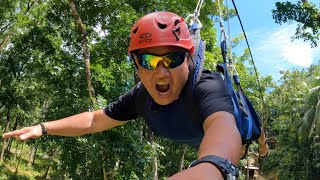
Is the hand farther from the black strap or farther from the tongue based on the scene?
the black strap

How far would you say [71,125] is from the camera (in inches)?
124

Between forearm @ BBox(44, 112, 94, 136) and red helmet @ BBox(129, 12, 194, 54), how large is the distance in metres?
1.04

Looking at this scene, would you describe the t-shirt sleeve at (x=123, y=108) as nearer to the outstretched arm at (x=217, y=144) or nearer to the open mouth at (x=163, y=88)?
the open mouth at (x=163, y=88)

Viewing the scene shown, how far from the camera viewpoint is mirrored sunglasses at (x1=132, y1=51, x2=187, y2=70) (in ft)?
7.38

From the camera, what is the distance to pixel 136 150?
8375 millimetres

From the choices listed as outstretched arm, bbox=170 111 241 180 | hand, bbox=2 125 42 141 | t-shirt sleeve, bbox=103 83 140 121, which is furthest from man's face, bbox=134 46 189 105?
hand, bbox=2 125 42 141

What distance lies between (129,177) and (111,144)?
0.86m

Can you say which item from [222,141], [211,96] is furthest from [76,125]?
[222,141]

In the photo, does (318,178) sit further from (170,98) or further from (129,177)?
(170,98)

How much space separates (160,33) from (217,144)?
865mm

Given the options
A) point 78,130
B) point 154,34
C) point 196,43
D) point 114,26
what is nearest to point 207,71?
point 196,43

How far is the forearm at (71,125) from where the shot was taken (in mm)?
3117

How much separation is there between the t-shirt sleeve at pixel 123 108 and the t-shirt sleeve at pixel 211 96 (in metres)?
0.90

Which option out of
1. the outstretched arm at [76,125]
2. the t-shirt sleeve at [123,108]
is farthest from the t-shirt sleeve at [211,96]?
the outstretched arm at [76,125]
